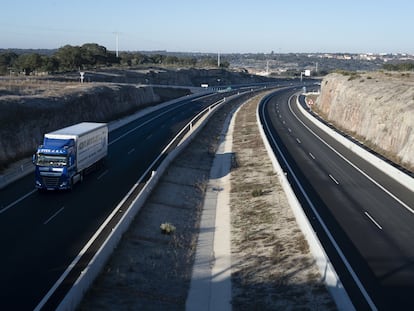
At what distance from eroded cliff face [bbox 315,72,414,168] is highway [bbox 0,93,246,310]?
807 inches

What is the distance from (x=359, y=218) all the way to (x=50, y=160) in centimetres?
1723

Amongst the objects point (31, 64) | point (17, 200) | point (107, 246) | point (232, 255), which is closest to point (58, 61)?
point (31, 64)

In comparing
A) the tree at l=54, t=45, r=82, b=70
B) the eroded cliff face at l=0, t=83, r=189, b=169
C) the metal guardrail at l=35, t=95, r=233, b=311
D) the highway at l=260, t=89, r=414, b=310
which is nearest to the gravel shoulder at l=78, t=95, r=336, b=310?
the metal guardrail at l=35, t=95, r=233, b=311

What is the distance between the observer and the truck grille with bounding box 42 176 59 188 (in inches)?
1175

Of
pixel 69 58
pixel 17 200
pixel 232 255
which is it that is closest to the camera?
pixel 232 255

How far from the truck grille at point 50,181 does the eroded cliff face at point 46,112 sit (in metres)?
8.89

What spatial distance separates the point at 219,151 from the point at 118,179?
2036 cm

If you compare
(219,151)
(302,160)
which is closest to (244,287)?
(302,160)

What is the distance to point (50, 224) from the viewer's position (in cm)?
2461

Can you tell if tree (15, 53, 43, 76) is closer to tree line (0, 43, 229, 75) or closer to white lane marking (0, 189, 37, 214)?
tree line (0, 43, 229, 75)

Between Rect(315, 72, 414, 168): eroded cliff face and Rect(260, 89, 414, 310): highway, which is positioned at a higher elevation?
Rect(315, 72, 414, 168): eroded cliff face

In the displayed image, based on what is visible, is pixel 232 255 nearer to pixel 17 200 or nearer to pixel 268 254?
pixel 268 254

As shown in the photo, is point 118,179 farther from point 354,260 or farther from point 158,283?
point 354,260

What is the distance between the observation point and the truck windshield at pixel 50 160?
97.3ft
